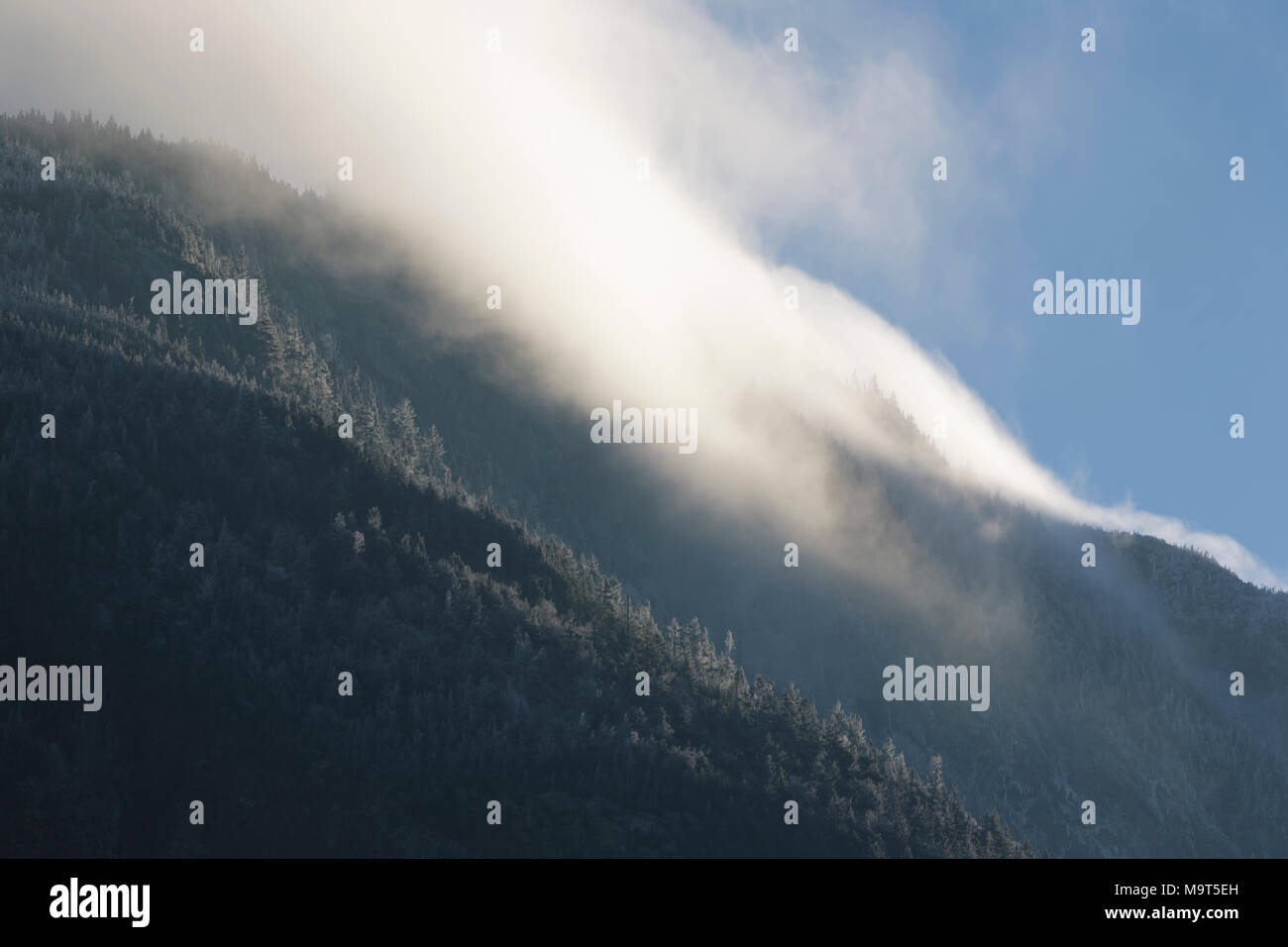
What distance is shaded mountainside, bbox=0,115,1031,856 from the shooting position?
12306 centimetres

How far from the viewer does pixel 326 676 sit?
454 feet

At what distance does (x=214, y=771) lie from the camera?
126 meters

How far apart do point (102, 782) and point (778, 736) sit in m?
71.5

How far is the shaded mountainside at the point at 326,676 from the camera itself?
404 ft

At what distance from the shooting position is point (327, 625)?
14700 centimetres

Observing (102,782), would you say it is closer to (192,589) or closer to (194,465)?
(192,589)

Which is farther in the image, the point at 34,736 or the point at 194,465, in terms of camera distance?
the point at 194,465

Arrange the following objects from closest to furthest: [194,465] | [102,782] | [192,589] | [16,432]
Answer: [102,782], [192,589], [16,432], [194,465]

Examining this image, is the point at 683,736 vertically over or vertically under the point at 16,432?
under

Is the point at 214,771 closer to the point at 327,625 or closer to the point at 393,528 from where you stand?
the point at 327,625

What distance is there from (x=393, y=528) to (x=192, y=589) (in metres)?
32.1
